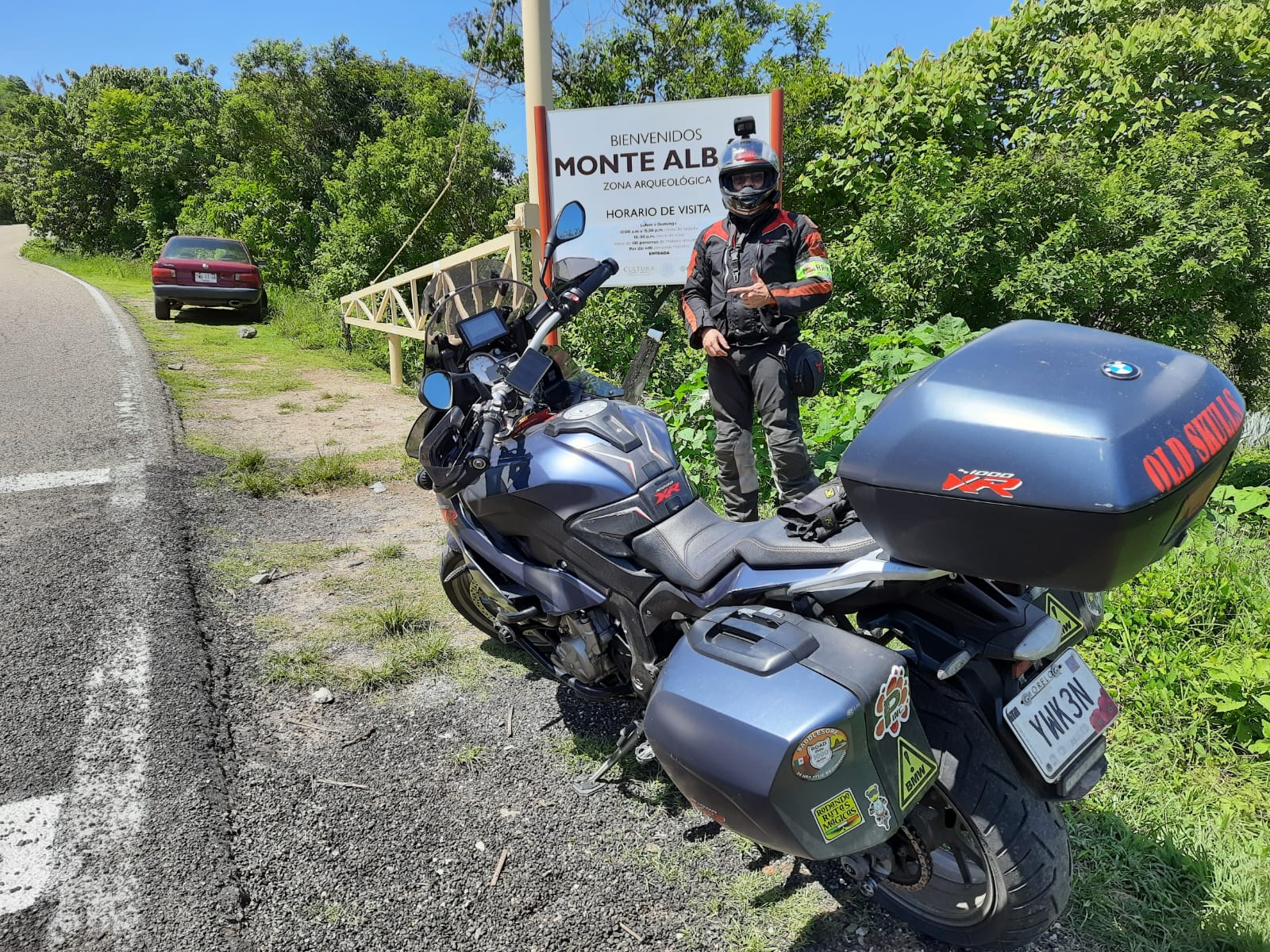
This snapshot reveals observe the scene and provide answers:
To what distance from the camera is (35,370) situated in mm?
8633

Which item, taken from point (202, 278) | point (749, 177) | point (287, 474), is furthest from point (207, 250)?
point (749, 177)

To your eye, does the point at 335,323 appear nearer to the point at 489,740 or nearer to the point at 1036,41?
the point at 1036,41

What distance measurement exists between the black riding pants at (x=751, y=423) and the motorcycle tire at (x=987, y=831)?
2.08m

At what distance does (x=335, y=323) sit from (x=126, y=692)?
12233 millimetres

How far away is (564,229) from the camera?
8.46 ft

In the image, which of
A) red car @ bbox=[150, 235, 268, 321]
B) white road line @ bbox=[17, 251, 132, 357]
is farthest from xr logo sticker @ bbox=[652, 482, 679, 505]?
red car @ bbox=[150, 235, 268, 321]

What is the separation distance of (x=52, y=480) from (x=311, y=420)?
2.51m

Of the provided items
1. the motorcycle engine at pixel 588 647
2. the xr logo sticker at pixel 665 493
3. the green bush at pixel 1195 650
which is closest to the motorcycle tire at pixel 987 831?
the xr logo sticker at pixel 665 493

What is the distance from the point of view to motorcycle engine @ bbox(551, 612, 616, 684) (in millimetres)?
2398

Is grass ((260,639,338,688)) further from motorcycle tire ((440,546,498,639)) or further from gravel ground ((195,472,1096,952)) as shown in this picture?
motorcycle tire ((440,546,498,639))

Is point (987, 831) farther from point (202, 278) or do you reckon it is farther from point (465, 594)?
point (202, 278)

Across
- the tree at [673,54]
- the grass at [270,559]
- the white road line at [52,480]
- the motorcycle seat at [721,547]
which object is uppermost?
the tree at [673,54]

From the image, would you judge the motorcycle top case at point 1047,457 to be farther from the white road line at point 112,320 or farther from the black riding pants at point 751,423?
the white road line at point 112,320

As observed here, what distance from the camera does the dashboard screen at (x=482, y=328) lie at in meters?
2.69
